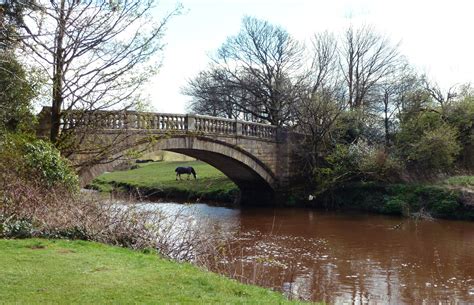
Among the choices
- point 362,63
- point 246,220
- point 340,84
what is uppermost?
point 362,63

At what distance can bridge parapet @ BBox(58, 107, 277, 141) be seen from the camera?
14.7 meters

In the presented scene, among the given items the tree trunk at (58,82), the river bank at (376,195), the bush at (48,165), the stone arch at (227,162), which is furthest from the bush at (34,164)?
the stone arch at (227,162)

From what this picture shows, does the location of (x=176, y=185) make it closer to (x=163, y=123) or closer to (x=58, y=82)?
(x=163, y=123)

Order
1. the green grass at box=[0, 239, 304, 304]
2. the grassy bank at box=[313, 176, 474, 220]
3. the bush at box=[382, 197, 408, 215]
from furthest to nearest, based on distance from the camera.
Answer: the bush at box=[382, 197, 408, 215] → the grassy bank at box=[313, 176, 474, 220] → the green grass at box=[0, 239, 304, 304]

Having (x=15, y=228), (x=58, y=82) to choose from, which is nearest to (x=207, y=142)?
(x=58, y=82)

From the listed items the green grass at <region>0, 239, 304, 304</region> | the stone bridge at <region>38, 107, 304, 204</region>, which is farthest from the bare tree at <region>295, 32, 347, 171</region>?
the green grass at <region>0, 239, 304, 304</region>

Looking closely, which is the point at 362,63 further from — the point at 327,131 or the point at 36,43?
the point at 36,43

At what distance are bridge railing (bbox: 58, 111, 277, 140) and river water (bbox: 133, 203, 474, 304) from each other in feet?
10.8

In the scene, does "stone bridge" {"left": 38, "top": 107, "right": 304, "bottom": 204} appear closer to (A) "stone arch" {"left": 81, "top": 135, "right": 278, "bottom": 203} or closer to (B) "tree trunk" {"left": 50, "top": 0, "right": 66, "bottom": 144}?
(A) "stone arch" {"left": 81, "top": 135, "right": 278, "bottom": 203}

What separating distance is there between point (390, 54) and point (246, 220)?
1893cm

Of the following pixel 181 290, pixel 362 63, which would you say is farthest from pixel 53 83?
pixel 362 63

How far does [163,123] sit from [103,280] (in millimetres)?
12427

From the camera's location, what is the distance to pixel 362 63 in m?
33.2

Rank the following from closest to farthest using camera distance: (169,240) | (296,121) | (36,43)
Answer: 1. (169,240)
2. (36,43)
3. (296,121)
